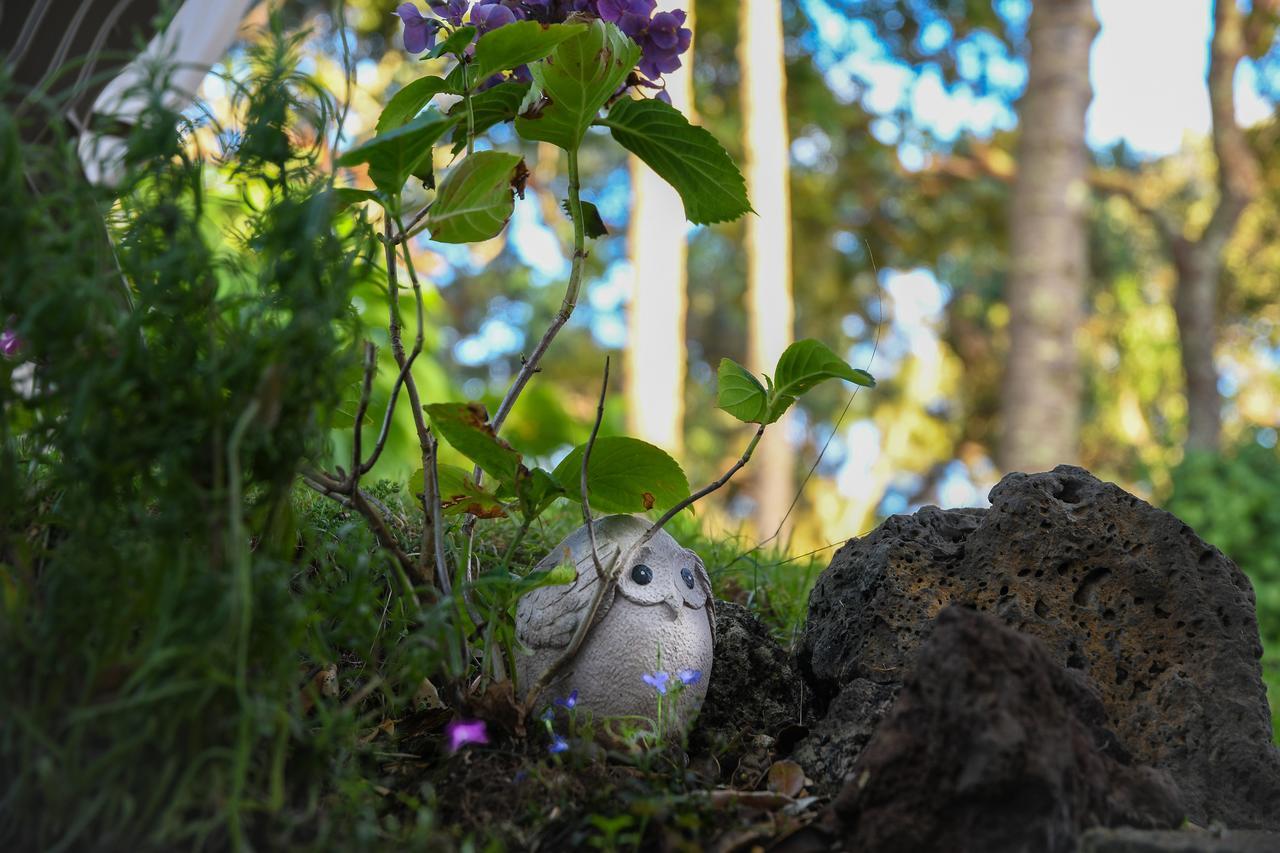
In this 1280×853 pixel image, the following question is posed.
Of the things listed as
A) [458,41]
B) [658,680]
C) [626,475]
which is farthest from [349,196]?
[658,680]

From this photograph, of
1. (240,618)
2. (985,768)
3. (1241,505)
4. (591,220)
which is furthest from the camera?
(1241,505)

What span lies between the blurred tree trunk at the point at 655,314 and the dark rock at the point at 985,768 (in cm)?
626

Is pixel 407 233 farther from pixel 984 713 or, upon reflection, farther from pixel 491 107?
pixel 984 713

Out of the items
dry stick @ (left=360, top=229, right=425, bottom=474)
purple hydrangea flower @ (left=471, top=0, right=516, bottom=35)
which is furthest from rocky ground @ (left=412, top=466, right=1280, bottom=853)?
purple hydrangea flower @ (left=471, top=0, right=516, bottom=35)

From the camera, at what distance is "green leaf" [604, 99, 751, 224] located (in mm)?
1937

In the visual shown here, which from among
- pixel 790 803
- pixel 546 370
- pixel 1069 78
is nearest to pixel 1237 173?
pixel 1069 78

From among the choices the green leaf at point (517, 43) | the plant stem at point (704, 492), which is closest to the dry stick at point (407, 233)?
the green leaf at point (517, 43)

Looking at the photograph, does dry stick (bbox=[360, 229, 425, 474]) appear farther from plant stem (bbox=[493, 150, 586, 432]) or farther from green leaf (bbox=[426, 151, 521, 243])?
plant stem (bbox=[493, 150, 586, 432])

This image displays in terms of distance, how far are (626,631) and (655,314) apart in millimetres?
6304

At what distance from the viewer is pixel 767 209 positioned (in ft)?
29.5

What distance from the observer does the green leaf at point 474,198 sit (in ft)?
5.82

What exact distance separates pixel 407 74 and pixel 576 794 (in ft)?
39.5

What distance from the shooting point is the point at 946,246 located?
15.2m

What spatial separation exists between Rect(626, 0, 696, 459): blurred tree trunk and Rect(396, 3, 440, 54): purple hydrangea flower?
5.84 meters
